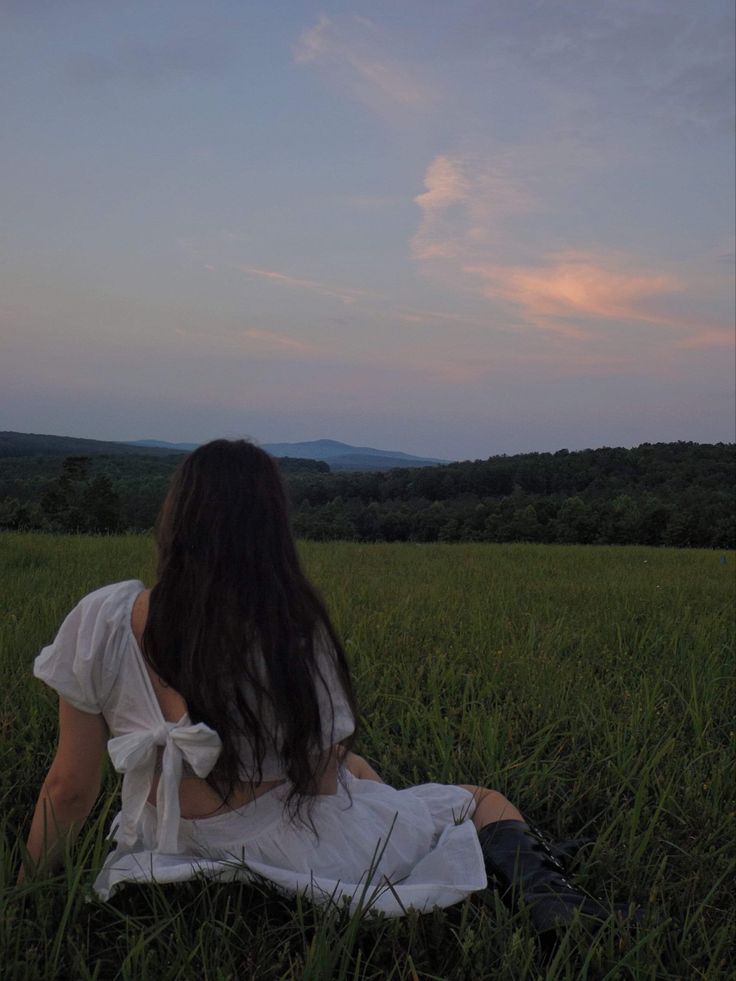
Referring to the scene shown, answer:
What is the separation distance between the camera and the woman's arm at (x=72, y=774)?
1809 mm

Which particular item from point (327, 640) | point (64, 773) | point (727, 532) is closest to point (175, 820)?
point (64, 773)

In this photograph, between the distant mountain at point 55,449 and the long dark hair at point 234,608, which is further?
the distant mountain at point 55,449

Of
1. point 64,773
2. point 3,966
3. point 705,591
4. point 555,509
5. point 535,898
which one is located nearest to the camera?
point 3,966

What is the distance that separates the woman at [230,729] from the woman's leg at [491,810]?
0.21 metres

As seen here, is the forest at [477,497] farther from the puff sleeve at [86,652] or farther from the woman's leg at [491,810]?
the puff sleeve at [86,652]

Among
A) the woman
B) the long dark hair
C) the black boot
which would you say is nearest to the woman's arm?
the woman

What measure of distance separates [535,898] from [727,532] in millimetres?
17235

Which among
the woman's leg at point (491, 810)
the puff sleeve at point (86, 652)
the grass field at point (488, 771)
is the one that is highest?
the puff sleeve at point (86, 652)

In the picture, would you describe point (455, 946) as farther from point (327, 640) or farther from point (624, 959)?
point (327, 640)

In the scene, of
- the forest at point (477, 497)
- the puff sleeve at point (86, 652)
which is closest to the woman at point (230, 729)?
the puff sleeve at point (86, 652)

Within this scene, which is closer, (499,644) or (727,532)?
(499,644)

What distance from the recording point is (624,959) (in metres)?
1.75

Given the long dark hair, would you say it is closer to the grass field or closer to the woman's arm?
the woman's arm

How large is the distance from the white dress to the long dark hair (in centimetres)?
7
